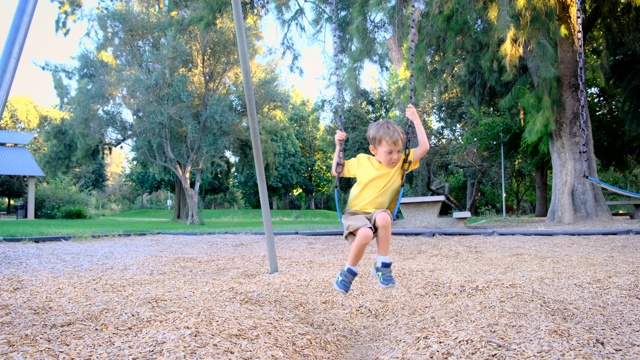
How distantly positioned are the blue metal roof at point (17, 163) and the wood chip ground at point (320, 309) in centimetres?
1910

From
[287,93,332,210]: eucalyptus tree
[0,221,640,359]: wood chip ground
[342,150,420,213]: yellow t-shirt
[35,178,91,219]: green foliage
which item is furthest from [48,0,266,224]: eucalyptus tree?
[287,93,332,210]: eucalyptus tree

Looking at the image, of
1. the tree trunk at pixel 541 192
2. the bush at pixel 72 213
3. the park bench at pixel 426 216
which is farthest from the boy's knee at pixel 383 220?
the bush at pixel 72 213

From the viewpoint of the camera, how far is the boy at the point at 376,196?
11.8 feet

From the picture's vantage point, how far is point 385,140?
3.60 meters

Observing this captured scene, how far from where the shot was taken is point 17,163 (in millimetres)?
24516

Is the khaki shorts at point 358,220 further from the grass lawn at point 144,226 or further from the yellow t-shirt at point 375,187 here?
the grass lawn at point 144,226

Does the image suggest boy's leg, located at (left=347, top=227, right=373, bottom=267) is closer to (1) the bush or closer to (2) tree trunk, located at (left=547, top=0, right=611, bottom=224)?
(2) tree trunk, located at (left=547, top=0, right=611, bottom=224)

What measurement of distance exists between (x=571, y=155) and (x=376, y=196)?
31.1ft

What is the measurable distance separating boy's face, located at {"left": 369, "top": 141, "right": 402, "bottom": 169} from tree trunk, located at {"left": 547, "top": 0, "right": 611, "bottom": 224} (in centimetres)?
900

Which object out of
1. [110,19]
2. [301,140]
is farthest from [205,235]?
[301,140]

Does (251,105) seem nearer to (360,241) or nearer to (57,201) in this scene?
(360,241)

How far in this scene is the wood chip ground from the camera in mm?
2953

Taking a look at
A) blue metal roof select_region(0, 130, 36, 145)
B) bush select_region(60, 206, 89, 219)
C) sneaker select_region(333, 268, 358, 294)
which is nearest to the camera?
sneaker select_region(333, 268, 358, 294)

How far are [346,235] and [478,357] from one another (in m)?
1.23
